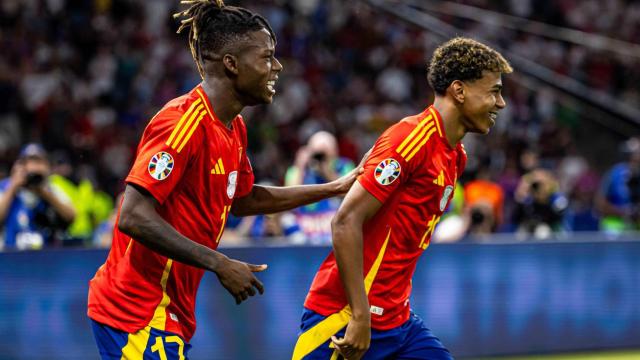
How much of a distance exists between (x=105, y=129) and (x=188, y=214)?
30.7ft

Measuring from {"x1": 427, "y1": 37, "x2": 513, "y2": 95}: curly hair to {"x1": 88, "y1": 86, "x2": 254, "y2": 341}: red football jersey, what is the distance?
1.04 metres

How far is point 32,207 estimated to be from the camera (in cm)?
845

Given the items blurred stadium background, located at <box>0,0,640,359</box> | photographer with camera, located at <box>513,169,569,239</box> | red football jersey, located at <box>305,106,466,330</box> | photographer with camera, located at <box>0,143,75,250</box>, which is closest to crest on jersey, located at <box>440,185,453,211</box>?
red football jersey, located at <box>305,106,466,330</box>

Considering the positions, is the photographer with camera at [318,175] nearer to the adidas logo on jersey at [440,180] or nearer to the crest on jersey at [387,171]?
the adidas logo on jersey at [440,180]

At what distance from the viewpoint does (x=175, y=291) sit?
402 centimetres

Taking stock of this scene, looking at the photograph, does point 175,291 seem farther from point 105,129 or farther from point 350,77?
point 350,77

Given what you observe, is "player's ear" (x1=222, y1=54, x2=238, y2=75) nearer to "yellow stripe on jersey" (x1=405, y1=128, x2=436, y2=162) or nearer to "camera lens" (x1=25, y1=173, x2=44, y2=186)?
"yellow stripe on jersey" (x1=405, y1=128, x2=436, y2=162)

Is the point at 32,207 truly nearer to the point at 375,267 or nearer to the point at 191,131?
the point at 375,267

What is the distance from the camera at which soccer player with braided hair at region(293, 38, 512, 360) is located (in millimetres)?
4203

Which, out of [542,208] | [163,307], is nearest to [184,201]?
[163,307]

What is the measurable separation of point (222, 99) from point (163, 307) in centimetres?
87

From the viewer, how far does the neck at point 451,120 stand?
4.49 m

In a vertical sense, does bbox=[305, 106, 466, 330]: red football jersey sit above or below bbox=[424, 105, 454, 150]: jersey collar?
below

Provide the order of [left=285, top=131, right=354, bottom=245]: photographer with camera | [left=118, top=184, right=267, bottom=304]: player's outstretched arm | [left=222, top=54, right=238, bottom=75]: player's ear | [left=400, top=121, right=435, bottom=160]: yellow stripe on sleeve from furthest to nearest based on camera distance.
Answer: [left=285, top=131, right=354, bottom=245]: photographer with camera < [left=400, top=121, right=435, bottom=160]: yellow stripe on sleeve < [left=222, top=54, right=238, bottom=75]: player's ear < [left=118, top=184, right=267, bottom=304]: player's outstretched arm
